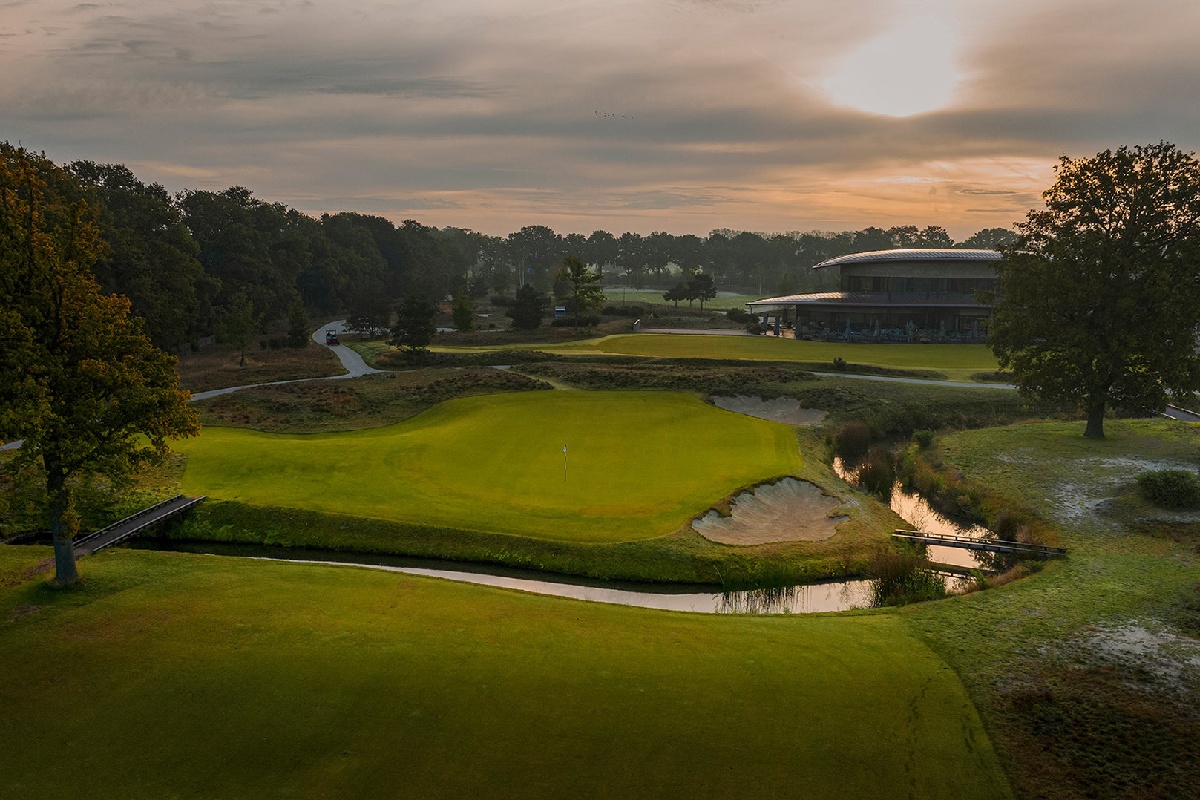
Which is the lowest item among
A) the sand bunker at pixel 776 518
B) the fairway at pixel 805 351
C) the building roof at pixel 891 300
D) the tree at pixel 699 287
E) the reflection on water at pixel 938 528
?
the reflection on water at pixel 938 528

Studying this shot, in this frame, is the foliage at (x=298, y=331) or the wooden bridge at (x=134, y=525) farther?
the foliage at (x=298, y=331)

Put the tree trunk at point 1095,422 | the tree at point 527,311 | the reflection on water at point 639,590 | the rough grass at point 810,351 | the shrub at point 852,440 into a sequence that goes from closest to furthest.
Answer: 1. the reflection on water at point 639,590
2. the tree trunk at point 1095,422
3. the shrub at point 852,440
4. the rough grass at point 810,351
5. the tree at point 527,311

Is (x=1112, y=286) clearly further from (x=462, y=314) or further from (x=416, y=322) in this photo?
(x=462, y=314)

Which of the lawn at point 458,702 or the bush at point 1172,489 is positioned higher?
the bush at point 1172,489

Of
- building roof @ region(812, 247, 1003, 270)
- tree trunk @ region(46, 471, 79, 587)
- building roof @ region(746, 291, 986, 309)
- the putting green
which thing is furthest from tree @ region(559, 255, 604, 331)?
tree trunk @ region(46, 471, 79, 587)

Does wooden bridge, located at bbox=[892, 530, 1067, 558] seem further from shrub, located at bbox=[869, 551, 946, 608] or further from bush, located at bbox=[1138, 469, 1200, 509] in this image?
bush, located at bbox=[1138, 469, 1200, 509]

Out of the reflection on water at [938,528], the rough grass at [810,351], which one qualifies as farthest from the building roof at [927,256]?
the reflection on water at [938,528]

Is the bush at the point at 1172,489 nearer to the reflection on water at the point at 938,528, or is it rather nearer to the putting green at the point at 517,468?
the reflection on water at the point at 938,528
